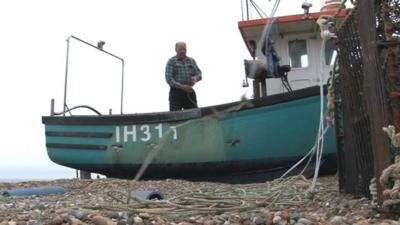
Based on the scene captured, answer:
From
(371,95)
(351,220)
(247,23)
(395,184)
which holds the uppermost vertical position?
(247,23)

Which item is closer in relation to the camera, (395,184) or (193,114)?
(395,184)

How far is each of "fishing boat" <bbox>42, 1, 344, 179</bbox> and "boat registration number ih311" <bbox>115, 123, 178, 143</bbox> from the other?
14 mm

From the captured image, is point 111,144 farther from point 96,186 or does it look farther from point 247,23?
point 247,23

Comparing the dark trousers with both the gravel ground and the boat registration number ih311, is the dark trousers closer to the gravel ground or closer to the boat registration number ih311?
the boat registration number ih311

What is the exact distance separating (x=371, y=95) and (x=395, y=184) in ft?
1.66

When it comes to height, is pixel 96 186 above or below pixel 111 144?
below

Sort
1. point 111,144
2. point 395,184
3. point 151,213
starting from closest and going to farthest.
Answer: point 395,184 → point 151,213 → point 111,144

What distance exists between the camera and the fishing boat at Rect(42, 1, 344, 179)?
735cm

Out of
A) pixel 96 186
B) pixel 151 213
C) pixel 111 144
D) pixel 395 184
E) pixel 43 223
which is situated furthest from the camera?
pixel 111 144

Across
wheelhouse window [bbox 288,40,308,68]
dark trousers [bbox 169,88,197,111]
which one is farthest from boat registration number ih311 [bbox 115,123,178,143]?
wheelhouse window [bbox 288,40,308,68]

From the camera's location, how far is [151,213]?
324 cm

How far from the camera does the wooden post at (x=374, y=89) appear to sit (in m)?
2.88

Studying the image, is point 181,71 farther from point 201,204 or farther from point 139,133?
point 201,204

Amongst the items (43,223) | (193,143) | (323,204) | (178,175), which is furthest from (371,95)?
(178,175)
